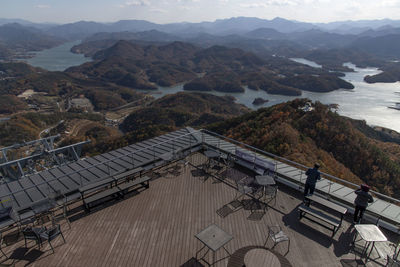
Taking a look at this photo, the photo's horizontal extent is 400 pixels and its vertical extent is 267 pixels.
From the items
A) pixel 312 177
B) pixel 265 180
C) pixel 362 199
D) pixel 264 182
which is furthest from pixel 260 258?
pixel 362 199

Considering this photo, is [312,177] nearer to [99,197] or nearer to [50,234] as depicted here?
[99,197]

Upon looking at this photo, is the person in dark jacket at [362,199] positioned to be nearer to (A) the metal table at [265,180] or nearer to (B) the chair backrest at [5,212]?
(A) the metal table at [265,180]

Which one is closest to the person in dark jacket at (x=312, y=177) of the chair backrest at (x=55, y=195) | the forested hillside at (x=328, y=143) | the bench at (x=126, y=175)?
the bench at (x=126, y=175)

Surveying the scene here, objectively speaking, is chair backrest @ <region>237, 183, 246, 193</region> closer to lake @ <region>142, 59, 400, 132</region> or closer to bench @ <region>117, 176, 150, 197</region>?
bench @ <region>117, 176, 150, 197</region>

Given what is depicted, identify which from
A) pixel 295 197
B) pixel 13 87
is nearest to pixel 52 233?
pixel 295 197

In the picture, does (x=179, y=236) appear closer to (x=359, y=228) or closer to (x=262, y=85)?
(x=359, y=228)

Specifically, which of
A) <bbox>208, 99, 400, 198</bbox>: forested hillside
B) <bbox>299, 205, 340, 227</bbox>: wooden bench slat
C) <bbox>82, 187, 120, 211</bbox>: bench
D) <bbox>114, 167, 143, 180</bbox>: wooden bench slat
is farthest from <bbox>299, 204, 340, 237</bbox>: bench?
<bbox>208, 99, 400, 198</bbox>: forested hillside
